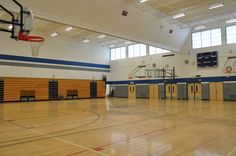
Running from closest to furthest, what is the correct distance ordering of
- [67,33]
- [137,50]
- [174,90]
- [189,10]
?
[189,10]
[174,90]
[67,33]
[137,50]

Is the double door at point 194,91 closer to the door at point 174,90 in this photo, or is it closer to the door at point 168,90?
the door at point 174,90

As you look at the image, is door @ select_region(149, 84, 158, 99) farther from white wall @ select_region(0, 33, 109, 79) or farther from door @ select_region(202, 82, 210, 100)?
white wall @ select_region(0, 33, 109, 79)

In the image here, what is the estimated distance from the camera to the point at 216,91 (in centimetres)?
1903

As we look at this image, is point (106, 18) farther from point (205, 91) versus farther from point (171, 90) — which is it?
point (205, 91)

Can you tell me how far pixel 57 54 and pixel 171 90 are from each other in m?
13.2

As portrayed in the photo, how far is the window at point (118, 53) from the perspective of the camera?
89.2 ft

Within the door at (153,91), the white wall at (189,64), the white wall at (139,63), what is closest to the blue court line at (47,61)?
the white wall at (139,63)

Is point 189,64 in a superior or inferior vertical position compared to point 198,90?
superior

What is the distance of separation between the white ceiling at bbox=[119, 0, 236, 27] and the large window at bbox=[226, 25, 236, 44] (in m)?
0.98

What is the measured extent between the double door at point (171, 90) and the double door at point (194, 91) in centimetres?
152

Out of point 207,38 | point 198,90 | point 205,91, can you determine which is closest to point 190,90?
point 198,90

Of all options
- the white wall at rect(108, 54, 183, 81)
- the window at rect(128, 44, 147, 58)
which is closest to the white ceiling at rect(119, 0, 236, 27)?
the white wall at rect(108, 54, 183, 81)

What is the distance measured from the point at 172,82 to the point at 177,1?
9.80 metres

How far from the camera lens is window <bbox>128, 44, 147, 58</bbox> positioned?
81.7 feet
